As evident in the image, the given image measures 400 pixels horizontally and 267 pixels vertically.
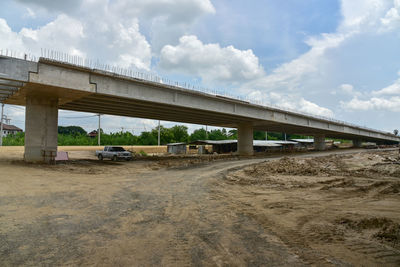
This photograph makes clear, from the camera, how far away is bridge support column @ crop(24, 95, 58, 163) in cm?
1998

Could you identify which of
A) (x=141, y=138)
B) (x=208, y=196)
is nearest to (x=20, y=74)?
(x=208, y=196)

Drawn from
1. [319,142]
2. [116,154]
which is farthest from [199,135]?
[116,154]

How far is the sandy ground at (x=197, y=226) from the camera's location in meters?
4.53

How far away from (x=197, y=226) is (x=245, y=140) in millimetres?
34795

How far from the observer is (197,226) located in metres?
6.34

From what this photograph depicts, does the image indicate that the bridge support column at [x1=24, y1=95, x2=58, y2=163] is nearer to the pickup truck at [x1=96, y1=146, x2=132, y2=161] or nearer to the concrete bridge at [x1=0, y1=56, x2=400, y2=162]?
the concrete bridge at [x1=0, y1=56, x2=400, y2=162]

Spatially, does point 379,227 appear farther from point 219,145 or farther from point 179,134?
point 179,134

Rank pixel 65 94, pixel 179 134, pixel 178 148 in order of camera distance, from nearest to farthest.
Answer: pixel 65 94 → pixel 178 148 → pixel 179 134

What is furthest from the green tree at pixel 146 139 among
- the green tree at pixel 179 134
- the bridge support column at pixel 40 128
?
the bridge support column at pixel 40 128

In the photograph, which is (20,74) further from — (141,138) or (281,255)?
(141,138)

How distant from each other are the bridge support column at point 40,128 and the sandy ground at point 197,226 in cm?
992

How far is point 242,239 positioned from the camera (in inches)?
214

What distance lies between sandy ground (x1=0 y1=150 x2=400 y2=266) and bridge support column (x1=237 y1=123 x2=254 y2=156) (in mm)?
28283

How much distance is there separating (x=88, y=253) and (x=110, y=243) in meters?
0.56
